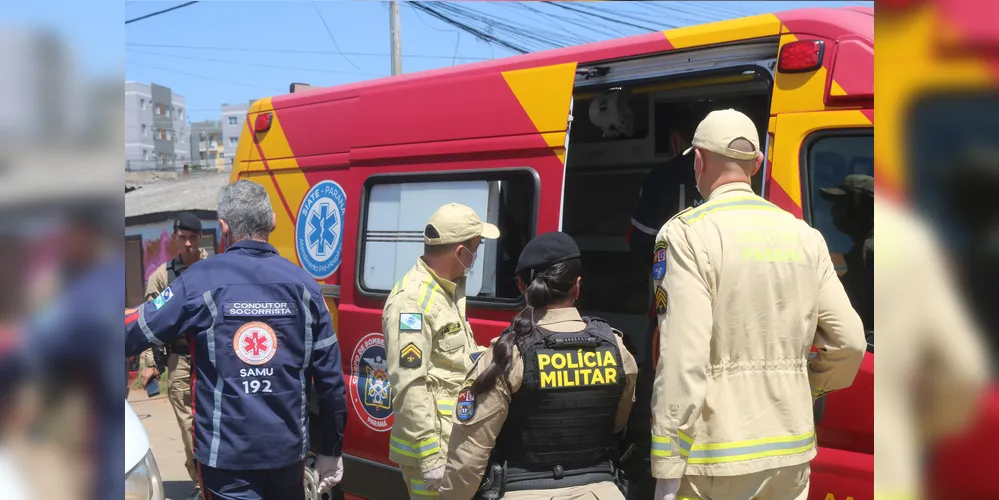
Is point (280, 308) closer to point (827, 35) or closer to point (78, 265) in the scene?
point (78, 265)

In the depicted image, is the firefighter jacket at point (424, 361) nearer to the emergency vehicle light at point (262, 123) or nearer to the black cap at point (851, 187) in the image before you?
the black cap at point (851, 187)

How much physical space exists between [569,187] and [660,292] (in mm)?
3140

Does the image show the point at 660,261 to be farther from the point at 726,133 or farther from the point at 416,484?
the point at 416,484

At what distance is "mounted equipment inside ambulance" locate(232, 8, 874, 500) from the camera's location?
8.86ft

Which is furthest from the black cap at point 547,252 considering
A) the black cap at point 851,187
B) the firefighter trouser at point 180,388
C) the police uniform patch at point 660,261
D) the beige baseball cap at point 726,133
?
the firefighter trouser at point 180,388

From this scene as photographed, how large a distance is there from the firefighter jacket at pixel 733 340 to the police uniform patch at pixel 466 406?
51cm

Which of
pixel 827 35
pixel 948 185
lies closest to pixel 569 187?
pixel 827 35

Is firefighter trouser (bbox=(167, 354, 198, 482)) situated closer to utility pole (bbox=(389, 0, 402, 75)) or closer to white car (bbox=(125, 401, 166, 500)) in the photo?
white car (bbox=(125, 401, 166, 500))

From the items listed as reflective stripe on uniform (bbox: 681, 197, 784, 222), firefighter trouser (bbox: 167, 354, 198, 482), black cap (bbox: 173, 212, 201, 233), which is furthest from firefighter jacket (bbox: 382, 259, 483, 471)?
firefighter trouser (bbox: 167, 354, 198, 482)

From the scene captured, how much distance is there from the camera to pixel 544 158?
11.0 feet

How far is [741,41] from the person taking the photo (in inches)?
116

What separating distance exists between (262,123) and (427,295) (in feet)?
8.62

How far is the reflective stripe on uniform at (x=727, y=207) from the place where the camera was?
6.88ft

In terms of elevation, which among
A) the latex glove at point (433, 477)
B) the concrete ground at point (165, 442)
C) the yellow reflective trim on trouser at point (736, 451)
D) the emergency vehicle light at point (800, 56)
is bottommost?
the concrete ground at point (165, 442)
